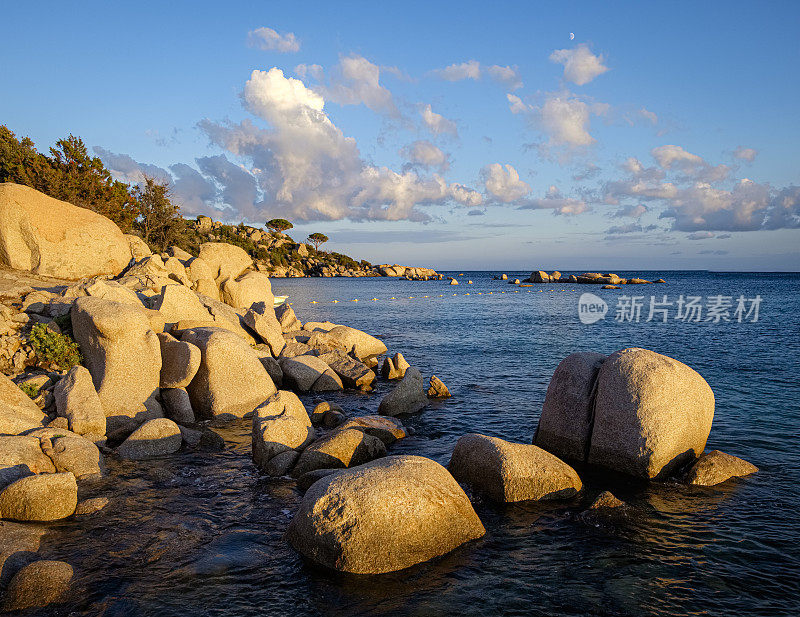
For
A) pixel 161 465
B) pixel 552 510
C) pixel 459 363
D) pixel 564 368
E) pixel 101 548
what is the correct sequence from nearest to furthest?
pixel 101 548 → pixel 552 510 → pixel 161 465 → pixel 564 368 → pixel 459 363

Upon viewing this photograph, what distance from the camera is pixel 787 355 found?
1182 inches

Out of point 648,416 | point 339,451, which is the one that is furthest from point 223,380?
point 648,416

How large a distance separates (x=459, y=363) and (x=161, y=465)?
18.7 meters

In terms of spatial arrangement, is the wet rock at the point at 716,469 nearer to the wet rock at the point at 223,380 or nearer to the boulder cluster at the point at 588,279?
the wet rock at the point at 223,380

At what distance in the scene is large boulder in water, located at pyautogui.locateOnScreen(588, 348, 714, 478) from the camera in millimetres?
12414

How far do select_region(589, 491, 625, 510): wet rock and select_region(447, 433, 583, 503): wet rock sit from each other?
0.91 metres

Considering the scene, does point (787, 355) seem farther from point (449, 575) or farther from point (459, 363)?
point (449, 575)

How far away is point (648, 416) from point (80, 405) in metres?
15.2

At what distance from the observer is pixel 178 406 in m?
16.7

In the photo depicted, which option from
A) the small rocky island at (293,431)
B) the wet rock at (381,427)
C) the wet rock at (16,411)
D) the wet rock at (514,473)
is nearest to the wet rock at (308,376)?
the small rocky island at (293,431)

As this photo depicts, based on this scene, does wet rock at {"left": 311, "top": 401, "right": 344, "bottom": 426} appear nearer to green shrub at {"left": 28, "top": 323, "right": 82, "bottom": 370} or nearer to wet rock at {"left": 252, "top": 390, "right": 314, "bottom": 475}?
wet rock at {"left": 252, "top": 390, "right": 314, "bottom": 475}

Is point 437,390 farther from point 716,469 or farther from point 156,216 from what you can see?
point 156,216

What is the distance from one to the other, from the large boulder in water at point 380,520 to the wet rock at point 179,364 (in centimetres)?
886

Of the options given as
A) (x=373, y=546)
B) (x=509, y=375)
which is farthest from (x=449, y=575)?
(x=509, y=375)
